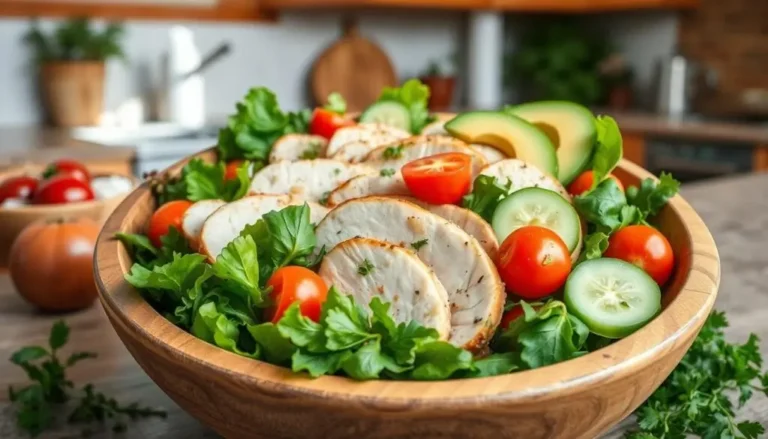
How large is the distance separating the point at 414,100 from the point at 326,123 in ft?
0.54

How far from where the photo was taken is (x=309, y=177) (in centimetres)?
98

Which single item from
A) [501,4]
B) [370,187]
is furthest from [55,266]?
[501,4]

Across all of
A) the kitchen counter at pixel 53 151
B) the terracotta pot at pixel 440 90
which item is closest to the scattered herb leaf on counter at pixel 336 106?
the kitchen counter at pixel 53 151

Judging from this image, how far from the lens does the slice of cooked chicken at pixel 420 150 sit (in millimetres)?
943

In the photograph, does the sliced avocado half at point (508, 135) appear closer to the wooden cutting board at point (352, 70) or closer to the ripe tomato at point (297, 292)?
the ripe tomato at point (297, 292)

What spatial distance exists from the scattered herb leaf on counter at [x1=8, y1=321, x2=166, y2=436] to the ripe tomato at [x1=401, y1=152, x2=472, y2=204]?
0.37 meters

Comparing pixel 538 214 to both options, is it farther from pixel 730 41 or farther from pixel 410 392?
pixel 730 41

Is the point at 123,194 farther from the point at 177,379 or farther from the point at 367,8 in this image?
the point at 367,8

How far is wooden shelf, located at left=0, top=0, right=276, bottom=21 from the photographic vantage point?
330cm

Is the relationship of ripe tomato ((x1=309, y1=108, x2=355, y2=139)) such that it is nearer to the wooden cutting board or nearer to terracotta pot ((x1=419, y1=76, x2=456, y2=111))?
the wooden cutting board

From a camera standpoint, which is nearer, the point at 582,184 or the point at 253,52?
the point at 582,184

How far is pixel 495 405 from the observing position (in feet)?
1.85

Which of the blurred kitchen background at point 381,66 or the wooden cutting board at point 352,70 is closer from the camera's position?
the blurred kitchen background at point 381,66

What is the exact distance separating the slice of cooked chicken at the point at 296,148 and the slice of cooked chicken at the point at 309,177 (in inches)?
4.1
